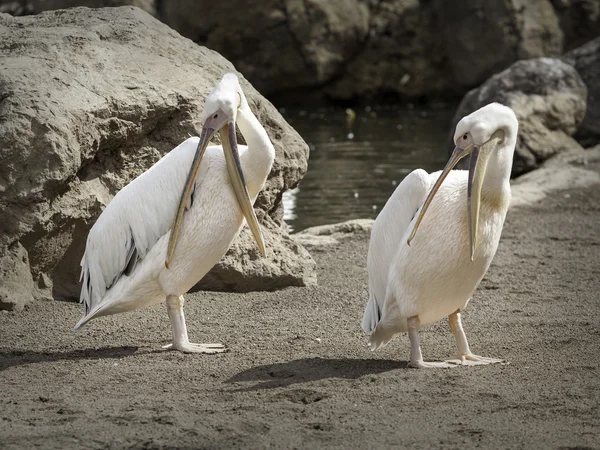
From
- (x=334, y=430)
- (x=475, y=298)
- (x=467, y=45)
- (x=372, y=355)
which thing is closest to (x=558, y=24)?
(x=467, y=45)

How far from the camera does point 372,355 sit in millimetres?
4715

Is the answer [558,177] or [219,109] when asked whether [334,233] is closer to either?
[558,177]

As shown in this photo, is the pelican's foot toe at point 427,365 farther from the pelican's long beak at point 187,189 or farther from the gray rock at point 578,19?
the gray rock at point 578,19

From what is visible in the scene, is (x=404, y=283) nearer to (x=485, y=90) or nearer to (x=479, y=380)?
(x=479, y=380)

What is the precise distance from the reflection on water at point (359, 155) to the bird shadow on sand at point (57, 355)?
4368 mm

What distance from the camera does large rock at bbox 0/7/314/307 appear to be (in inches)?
211

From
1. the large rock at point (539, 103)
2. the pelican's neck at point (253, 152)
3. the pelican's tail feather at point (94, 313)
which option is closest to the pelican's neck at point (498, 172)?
the pelican's neck at point (253, 152)

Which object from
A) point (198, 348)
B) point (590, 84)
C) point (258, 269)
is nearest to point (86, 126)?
point (258, 269)

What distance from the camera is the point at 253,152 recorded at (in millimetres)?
4852

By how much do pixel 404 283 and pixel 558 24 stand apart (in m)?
16.4

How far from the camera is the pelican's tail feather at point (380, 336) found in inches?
179

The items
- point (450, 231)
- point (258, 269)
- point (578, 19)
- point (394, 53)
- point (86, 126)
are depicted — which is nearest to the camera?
point (450, 231)

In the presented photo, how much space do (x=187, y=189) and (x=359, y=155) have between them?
29.0 feet

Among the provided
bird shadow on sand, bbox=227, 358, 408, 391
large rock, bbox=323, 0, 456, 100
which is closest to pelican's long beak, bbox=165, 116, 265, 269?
bird shadow on sand, bbox=227, 358, 408, 391
